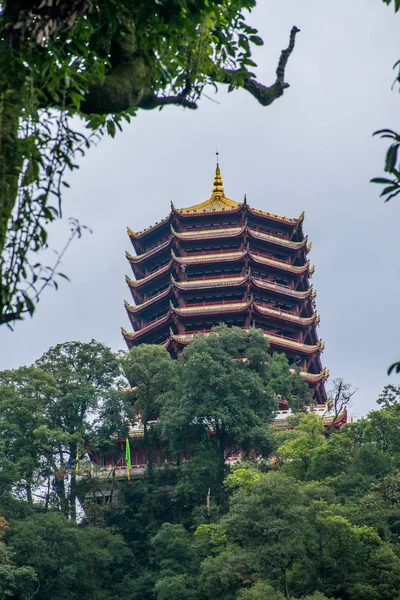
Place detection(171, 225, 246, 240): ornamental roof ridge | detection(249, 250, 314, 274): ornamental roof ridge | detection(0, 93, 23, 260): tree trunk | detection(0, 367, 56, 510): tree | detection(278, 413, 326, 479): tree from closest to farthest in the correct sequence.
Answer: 1. detection(0, 93, 23, 260): tree trunk
2. detection(278, 413, 326, 479): tree
3. detection(0, 367, 56, 510): tree
4. detection(249, 250, 314, 274): ornamental roof ridge
5. detection(171, 225, 246, 240): ornamental roof ridge

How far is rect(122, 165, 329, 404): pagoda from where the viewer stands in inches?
2020

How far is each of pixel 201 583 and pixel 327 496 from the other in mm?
4467

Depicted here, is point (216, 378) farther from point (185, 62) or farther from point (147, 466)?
point (185, 62)

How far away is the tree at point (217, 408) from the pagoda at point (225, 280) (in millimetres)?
9427

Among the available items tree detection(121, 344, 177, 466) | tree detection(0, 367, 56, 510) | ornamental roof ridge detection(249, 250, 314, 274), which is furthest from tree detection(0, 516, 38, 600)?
ornamental roof ridge detection(249, 250, 314, 274)

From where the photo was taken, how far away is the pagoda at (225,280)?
51.3 metres

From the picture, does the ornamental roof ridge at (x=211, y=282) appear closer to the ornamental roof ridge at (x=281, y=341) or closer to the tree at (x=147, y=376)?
the ornamental roof ridge at (x=281, y=341)

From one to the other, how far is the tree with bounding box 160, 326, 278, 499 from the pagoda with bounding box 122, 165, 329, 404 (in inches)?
371

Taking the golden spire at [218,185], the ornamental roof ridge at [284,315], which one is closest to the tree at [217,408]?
the ornamental roof ridge at [284,315]

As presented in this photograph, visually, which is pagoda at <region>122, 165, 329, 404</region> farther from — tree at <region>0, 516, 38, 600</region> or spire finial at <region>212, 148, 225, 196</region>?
tree at <region>0, 516, 38, 600</region>

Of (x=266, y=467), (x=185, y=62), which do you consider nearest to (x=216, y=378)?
(x=266, y=467)

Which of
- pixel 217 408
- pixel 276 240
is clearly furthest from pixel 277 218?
pixel 217 408

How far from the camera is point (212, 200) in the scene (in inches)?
2250

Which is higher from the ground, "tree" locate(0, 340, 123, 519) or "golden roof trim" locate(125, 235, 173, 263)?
"golden roof trim" locate(125, 235, 173, 263)
